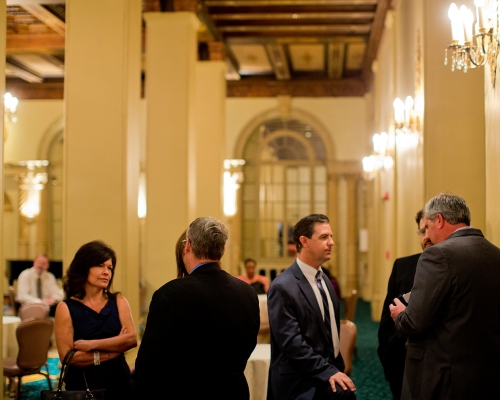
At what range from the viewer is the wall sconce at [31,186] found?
64.1ft

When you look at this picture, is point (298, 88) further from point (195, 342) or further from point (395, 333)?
point (195, 342)

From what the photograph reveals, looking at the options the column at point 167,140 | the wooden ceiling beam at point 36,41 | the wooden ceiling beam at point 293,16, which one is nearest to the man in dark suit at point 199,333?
the column at point 167,140

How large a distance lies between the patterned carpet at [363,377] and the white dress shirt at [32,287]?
115 cm

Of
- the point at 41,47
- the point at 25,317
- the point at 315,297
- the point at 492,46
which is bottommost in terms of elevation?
the point at 25,317

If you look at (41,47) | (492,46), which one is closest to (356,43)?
(41,47)

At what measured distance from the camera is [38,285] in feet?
36.7

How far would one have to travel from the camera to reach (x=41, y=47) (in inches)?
585

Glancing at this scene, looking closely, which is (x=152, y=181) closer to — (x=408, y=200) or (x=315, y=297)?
(x=408, y=200)

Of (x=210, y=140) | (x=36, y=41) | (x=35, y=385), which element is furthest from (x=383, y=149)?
(x=36, y=41)

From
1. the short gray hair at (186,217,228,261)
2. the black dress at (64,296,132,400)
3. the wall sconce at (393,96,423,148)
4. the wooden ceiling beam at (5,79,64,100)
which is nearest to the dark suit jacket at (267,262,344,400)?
the short gray hair at (186,217,228,261)

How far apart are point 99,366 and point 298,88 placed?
16.3m

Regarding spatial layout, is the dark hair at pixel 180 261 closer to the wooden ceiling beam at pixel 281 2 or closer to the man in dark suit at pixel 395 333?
the man in dark suit at pixel 395 333

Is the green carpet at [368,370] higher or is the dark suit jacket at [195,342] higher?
the dark suit jacket at [195,342]

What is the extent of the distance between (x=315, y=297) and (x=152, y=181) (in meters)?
6.90
